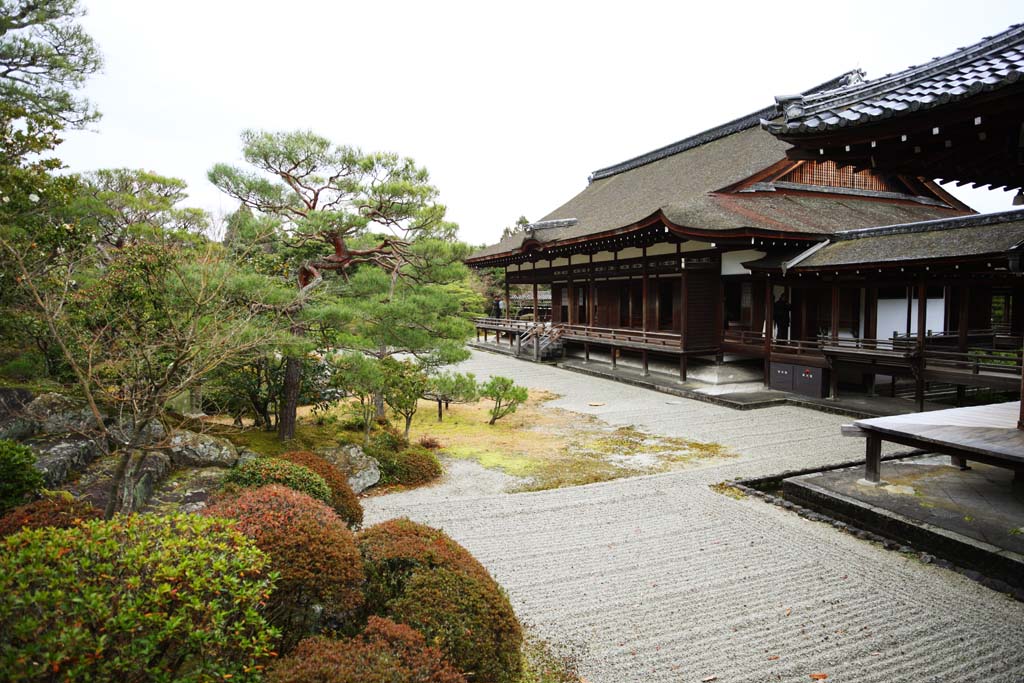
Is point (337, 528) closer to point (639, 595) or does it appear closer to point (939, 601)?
point (639, 595)

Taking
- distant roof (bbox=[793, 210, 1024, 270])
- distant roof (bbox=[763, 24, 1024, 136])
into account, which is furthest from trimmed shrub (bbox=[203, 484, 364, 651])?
distant roof (bbox=[793, 210, 1024, 270])

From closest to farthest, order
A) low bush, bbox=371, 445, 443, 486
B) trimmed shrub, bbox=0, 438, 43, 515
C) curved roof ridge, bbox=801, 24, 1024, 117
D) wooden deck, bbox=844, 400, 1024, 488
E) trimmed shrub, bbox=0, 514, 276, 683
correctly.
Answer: trimmed shrub, bbox=0, 514, 276, 683 → curved roof ridge, bbox=801, 24, 1024, 117 → trimmed shrub, bbox=0, 438, 43, 515 → wooden deck, bbox=844, 400, 1024, 488 → low bush, bbox=371, 445, 443, 486

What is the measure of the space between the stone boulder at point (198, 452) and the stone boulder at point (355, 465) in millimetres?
1278

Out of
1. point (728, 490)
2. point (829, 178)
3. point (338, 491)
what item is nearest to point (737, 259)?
point (829, 178)

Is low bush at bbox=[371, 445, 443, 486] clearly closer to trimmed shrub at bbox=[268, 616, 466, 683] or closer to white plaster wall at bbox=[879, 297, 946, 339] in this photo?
trimmed shrub at bbox=[268, 616, 466, 683]

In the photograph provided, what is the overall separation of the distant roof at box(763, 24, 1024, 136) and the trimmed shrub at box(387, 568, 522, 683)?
3709mm

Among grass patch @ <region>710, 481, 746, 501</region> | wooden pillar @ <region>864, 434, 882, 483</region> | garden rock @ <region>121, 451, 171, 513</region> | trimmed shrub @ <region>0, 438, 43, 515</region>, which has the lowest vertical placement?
grass patch @ <region>710, 481, 746, 501</region>

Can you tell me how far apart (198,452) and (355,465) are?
2.10 metres

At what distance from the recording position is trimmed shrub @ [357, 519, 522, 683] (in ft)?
10.9

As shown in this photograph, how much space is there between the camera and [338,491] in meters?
6.01

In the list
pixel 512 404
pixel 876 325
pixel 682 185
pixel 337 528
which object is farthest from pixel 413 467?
pixel 682 185

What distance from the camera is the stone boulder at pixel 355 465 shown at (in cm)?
804

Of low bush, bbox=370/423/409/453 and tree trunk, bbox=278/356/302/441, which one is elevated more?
tree trunk, bbox=278/356/302/441

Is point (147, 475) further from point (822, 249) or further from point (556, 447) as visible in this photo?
point (822, 249)
